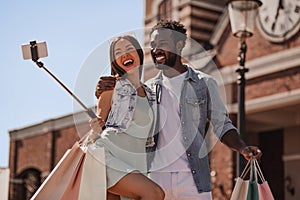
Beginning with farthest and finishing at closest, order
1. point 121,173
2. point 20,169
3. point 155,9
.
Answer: point 20,169, point 155,9, point 121,173

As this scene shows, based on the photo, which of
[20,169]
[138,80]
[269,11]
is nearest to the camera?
[138,80]

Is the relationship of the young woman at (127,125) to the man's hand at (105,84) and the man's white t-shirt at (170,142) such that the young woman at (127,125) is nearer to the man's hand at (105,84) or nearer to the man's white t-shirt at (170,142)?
the man's hand at (105,84)

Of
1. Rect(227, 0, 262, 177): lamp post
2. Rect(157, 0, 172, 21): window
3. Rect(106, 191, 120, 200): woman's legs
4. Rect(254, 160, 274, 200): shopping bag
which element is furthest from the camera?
Rect(157, 0, 172, 21): window

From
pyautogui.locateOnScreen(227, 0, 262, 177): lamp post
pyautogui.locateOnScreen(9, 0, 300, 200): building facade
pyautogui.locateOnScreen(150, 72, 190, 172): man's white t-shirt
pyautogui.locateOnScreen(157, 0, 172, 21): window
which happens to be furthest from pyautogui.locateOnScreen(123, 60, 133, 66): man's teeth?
pyautogui.locateOnScreen(157, 0, 172, 21): window

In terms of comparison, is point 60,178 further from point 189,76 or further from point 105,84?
point 189,76

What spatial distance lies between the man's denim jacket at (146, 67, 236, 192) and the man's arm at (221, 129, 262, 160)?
0.11 feet

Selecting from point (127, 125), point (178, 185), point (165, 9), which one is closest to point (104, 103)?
point (127, 125)

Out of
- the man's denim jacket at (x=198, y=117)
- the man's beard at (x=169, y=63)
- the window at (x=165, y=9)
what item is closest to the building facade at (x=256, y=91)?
the window at (x=165, y=9)

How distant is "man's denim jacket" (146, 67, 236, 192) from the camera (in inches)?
185

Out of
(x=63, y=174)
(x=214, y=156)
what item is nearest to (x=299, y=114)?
(x=214, y=156)

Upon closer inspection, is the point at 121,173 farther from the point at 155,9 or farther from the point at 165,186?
the point at 155,9

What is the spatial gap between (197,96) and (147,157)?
553mm

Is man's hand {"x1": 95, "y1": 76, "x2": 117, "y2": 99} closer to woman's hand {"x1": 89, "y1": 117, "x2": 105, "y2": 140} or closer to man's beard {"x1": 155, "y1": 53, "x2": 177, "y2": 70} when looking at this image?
woman's hand {"x1": 89, "y1": 117, "x2": 105, "y2": 140}

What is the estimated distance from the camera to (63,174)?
14.6 ft
